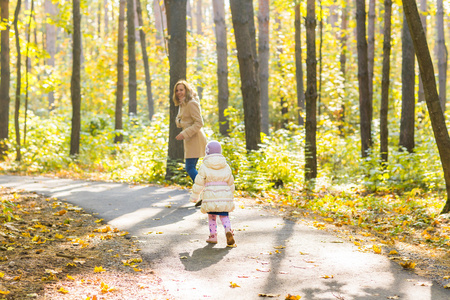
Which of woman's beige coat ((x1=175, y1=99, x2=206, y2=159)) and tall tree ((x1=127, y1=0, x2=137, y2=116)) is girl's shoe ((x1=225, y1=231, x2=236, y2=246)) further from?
tall tree ((x1=127, y1=0, x2=137, y2=116))

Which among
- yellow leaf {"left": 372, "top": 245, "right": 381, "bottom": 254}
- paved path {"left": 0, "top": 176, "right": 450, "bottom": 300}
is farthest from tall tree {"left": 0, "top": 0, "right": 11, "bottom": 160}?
yellow leaf {"left": 372, "top": 245, "right": 381, "bottom": 254}

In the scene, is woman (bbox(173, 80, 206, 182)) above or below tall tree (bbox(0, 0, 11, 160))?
below

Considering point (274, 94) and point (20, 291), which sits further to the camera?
point (274, 94)

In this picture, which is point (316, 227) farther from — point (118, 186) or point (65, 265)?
point (118, 186)

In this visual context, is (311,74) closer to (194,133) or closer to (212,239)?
(194,133)

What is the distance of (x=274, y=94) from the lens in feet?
89.8

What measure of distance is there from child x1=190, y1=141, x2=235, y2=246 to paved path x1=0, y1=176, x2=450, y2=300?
0.32 m

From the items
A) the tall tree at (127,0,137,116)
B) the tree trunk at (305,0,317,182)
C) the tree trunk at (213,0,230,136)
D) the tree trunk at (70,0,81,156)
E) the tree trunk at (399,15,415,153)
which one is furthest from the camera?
the tall tree at (127,0,137,116)

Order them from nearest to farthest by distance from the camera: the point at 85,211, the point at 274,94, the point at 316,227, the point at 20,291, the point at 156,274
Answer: the point at 20,291 → the point at 156,274 → the point at 316,227 → the point at 85,211 → the point at 274,94

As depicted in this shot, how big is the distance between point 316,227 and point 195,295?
3.41 m

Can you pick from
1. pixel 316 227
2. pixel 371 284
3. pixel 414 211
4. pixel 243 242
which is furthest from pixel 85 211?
pixel 414 211

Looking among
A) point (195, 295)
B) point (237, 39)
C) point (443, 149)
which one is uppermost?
point (237, 39)

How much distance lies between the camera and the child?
18.9 ft

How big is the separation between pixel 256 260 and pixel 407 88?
34.1ft
